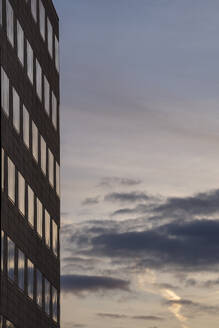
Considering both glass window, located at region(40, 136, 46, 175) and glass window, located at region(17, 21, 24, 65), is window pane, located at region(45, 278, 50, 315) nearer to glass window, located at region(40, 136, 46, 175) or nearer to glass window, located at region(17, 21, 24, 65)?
glass window, located at region(40, 136, 46, 175)

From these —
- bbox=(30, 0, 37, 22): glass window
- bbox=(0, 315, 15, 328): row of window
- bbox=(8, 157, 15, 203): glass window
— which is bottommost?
bbox=(0, 315, 15, 328): row of window

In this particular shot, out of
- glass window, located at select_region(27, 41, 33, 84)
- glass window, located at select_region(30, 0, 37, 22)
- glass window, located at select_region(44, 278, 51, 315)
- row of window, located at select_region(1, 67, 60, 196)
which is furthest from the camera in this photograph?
glass window, located at select_region(44, 278, 51, 315)

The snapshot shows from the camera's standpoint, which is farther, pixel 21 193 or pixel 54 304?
pixel 54 304

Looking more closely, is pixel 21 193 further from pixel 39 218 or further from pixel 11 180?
pixel 39 218

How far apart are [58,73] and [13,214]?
2600 centimetres

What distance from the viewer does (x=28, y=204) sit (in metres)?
66.9

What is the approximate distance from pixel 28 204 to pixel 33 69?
36.6ft

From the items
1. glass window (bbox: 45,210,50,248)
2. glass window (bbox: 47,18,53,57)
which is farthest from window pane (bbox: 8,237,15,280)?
glass window (bbox: 47,18,53,57)

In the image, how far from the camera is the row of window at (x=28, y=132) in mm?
60688

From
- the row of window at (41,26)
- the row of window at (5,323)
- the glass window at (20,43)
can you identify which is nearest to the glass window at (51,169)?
the row of window at (41,26)

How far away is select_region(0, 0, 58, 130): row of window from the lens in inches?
2485

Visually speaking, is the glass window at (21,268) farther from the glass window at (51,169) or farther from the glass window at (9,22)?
the glass window at (9,22)

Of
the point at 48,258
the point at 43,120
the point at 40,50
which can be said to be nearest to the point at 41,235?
the point at 48,258

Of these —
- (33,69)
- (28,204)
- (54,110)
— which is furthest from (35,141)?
(54,110)
